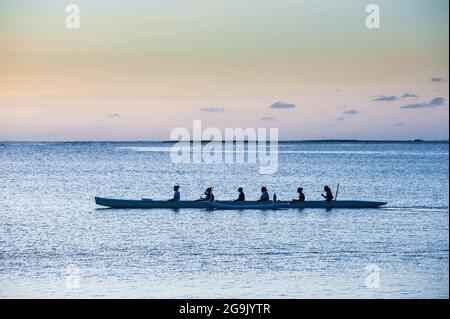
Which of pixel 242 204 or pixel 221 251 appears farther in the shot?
pixel 242 204

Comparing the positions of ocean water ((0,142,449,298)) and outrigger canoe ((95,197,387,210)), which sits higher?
outrigger canoe ((95,197,387,210))

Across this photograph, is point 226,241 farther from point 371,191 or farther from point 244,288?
point 371,191

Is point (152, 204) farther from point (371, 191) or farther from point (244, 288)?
point (371, 191)

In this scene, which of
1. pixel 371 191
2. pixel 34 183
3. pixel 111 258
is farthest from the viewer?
pixel 34 183

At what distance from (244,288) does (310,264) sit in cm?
327

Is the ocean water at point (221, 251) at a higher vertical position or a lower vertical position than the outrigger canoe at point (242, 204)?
lower

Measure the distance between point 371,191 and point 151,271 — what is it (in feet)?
119

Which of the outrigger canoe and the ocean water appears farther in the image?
the outrigger canoe

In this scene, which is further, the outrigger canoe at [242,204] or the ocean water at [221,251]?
the outrigger canoe at [242,204]

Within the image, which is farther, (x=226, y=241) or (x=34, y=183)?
(x=34, y=183)
